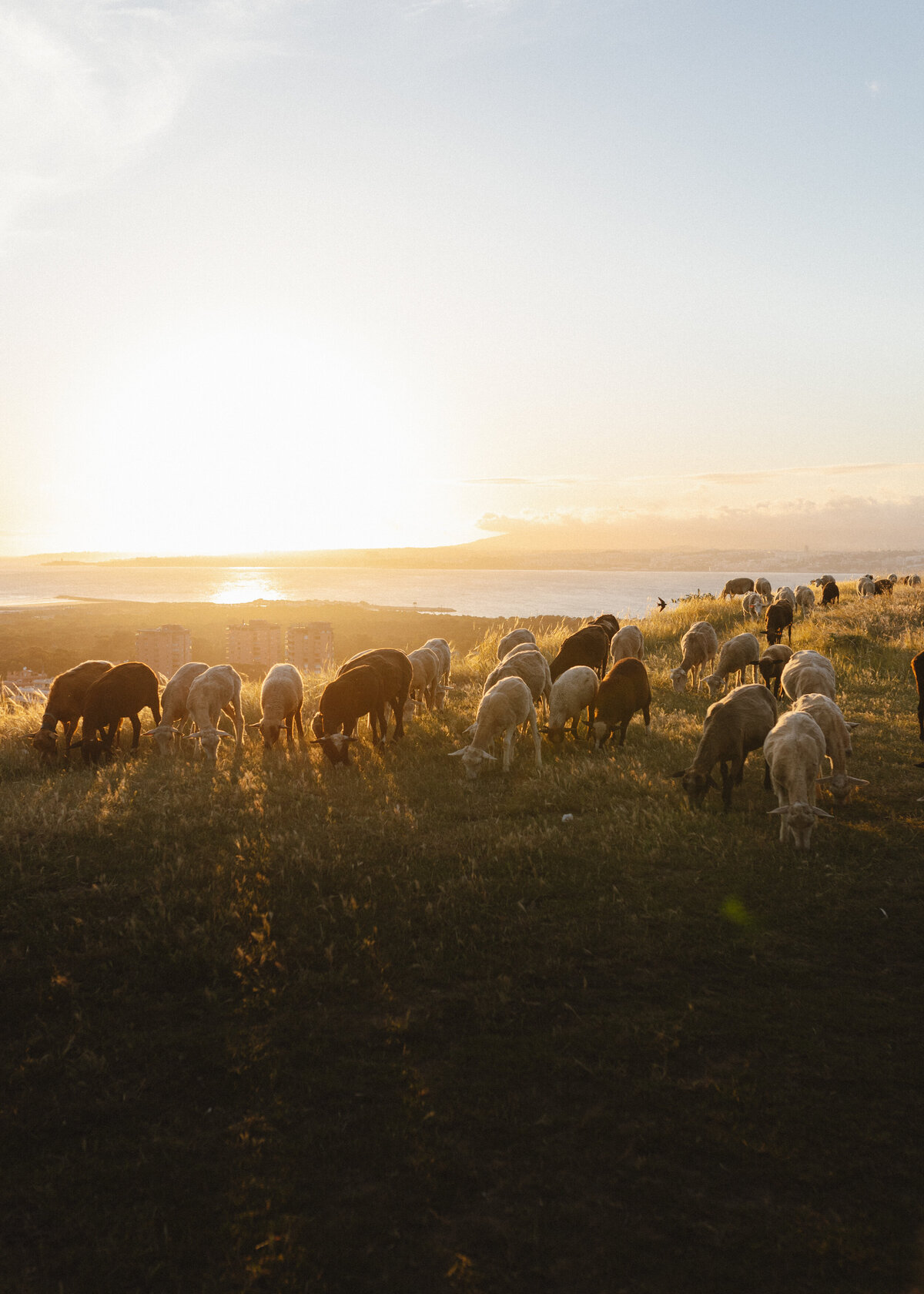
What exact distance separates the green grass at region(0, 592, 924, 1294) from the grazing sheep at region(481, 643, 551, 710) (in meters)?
5.24

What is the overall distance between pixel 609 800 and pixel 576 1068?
603cm

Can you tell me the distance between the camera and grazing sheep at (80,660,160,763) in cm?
1423

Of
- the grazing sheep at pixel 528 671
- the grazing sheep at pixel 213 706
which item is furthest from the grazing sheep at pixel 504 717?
the grazing sheep at pixel 213 706

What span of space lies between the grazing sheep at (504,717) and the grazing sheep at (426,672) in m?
4.72

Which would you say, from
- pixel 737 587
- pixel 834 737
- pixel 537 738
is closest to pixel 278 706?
pixel 537 738

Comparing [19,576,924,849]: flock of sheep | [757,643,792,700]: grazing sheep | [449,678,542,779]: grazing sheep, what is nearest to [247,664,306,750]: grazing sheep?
[19,576,924,849]: flock of sheep

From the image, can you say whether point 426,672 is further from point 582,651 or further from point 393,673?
point 582,651

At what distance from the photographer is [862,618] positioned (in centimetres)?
2681

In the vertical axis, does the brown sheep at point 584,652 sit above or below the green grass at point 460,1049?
above

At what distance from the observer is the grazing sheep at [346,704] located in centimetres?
1392

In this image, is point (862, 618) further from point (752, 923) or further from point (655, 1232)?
point (655, 1232)

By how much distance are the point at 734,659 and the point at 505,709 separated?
28.6 feet

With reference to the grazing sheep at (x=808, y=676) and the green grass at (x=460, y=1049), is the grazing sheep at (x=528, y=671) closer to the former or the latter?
the grazing sheep at (x=808, y=676)

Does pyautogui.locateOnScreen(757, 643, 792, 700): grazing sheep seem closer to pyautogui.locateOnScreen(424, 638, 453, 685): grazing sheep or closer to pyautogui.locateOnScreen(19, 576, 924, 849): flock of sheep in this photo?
pyautogui.locateOnScreen(19, 576, 924, 849): flock of sheep
